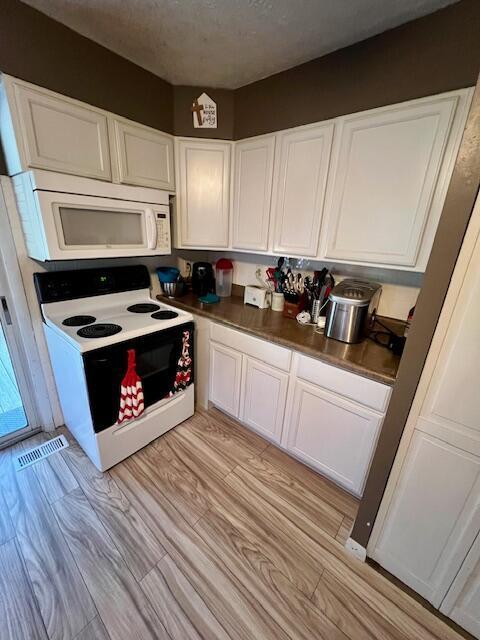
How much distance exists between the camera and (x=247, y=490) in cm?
156

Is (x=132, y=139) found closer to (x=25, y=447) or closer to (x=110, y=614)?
(x=25, y=447)

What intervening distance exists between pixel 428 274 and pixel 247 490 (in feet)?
4.96

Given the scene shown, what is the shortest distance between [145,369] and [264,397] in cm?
81

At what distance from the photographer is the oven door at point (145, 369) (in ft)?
4.49

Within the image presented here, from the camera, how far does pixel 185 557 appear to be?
1219 millimetres

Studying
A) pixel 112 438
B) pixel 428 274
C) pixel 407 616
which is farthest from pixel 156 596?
pixel 428 274

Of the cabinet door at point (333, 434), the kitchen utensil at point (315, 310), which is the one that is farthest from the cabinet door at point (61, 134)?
the cabinet door at point (333, 434)

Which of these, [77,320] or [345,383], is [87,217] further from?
[345,383]

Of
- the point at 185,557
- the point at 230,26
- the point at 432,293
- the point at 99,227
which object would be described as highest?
the point at 230,26

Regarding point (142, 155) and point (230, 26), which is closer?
point (230, 26)

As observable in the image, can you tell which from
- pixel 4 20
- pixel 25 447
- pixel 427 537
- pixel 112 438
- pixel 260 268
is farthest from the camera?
pixel 260 268

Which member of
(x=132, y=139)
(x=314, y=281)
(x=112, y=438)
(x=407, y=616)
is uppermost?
(x=132, y=139)

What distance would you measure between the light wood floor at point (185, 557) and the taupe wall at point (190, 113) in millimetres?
2280

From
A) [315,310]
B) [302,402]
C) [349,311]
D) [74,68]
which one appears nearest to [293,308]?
[315,310]
